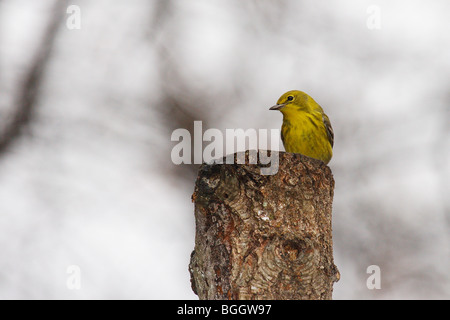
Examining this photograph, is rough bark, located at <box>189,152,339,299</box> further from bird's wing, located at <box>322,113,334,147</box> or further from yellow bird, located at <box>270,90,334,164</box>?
bird's wing, located at <box>322,113,334,147</box>

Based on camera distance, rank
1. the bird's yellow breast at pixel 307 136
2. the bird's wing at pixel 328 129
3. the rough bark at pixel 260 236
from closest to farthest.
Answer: the rough bark at pixel 260 236
the bird's yellow breast at pixel 307 136
the bird's wing at pixel 328 129

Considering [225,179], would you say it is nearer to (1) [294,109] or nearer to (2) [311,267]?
(2) [311,267]

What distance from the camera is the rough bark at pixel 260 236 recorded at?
2.83 meters

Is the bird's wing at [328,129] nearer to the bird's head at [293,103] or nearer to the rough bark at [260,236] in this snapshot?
the bird's head at [293,103]

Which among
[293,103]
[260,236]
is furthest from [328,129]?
[260,236]

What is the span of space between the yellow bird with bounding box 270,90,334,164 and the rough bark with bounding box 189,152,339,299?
2195 millimetres

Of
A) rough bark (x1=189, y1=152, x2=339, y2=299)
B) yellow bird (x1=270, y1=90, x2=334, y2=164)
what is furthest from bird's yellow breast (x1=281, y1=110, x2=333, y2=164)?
rough bark (x1=189, y1=152, x2=339, y2=299)

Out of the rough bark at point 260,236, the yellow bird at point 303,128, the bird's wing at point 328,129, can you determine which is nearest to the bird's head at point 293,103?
the yellow bird at point 303,128

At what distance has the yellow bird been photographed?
529 centimetres

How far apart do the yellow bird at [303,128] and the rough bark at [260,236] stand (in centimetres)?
220

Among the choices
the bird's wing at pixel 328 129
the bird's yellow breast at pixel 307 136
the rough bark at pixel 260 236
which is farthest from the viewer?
the bird's wing at pixel 328 129

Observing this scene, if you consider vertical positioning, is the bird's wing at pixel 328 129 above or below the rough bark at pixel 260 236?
above

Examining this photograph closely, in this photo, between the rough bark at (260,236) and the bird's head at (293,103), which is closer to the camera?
the rough bark at (260,236)

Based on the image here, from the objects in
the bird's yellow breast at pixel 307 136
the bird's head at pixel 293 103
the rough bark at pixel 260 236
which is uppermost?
the bird's head at pixel 293 103
